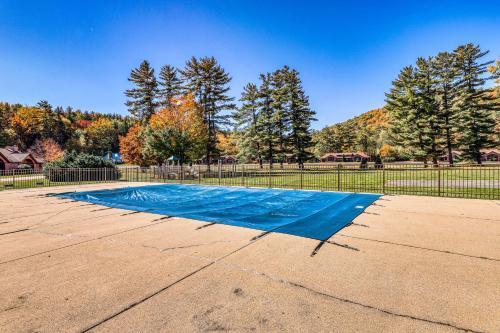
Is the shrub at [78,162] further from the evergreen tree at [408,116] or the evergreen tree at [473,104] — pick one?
the evergreen tree at [473,104]

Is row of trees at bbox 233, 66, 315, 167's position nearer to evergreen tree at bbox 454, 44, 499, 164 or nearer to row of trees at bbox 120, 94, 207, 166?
row of trees at bbox 120, 94, 207, 166

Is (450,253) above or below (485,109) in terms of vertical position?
below

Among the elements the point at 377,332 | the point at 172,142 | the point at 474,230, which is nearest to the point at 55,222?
the point at 377,332

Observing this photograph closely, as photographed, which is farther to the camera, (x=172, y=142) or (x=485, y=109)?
(x=485, y=109)

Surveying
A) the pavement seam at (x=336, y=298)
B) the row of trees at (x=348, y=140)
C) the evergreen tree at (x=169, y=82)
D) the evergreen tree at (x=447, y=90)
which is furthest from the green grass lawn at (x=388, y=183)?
the row of trees at (x=348, y=140)

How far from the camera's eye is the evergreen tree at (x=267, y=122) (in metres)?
36.0

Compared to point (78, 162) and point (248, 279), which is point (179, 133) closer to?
point (78, 162)

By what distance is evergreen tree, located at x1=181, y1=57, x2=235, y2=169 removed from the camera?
33906 millimetres

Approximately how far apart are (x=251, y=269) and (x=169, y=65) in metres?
42.0

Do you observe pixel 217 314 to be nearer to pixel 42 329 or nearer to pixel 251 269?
pixel 251 269

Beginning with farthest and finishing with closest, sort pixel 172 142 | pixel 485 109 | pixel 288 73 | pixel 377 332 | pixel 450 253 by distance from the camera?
pixel 288 73 < pixel 485 109 < pixel 172 142 < pixel 450 253 < pixel 377 332

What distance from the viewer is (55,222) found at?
6.19m

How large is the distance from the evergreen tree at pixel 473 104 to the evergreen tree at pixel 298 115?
62.1 ft

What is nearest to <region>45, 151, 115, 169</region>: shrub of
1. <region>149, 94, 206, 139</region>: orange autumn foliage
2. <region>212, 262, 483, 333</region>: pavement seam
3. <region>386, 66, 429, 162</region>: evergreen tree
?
<region>149, 94, 206, 139</region>: orange autumn foliage
